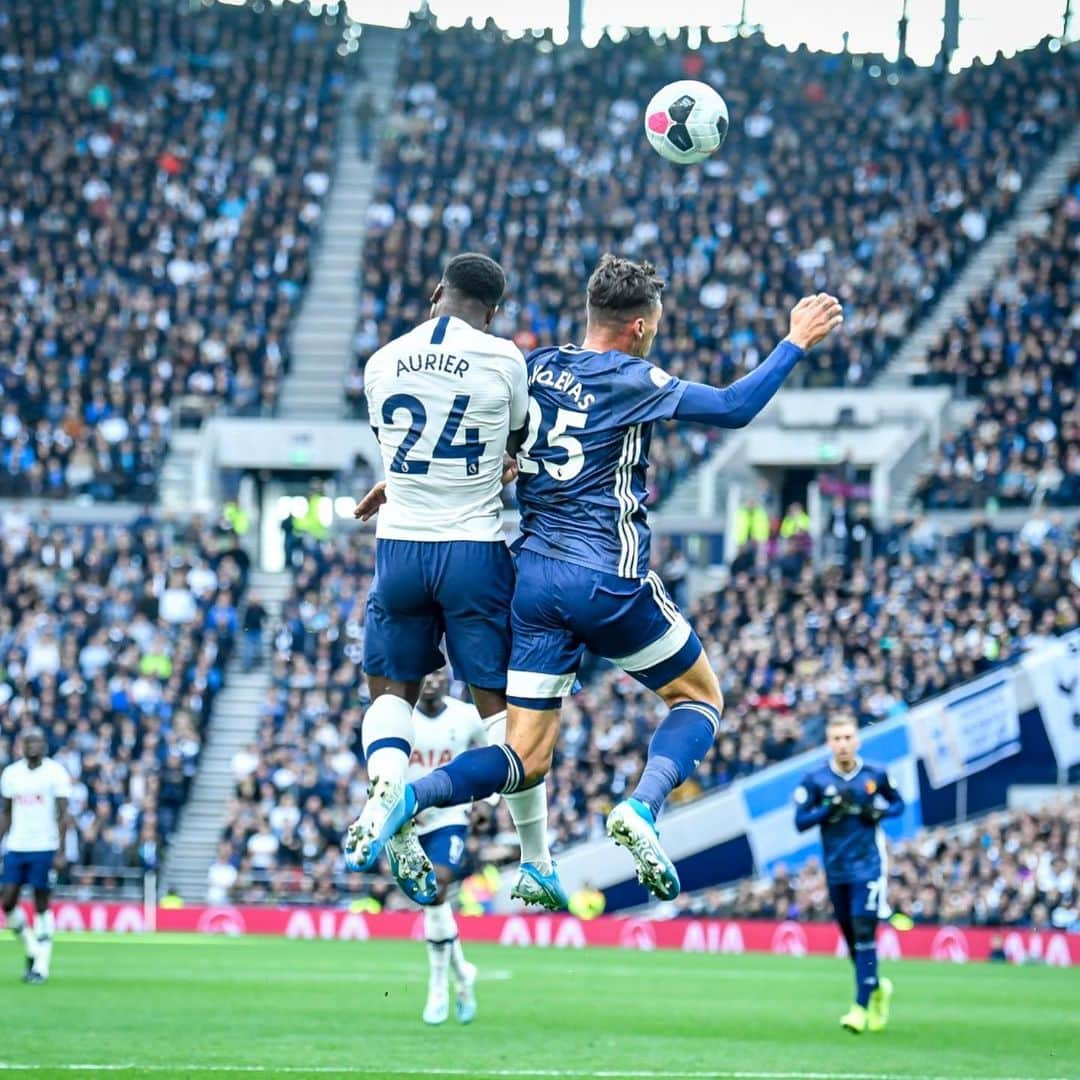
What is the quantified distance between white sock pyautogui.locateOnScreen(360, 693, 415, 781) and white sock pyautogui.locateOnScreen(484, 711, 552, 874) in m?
0.40

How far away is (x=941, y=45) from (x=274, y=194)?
14156 millimetres

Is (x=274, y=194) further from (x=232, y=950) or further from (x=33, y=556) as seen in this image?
(x=232, y=950)

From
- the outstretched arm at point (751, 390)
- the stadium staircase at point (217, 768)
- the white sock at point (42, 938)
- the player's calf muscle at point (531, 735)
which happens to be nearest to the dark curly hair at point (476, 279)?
the outstretched arm at point (751, 390)

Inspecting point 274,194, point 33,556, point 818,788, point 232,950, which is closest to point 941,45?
point 274,194

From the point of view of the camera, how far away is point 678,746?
34.9 feet

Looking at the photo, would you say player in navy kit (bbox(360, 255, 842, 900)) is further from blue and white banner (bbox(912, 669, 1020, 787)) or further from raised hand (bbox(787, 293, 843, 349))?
blue and white banner (bbox(912, 669, 1020, 787))

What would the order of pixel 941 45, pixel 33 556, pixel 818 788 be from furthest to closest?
→ pixel 941 45 → pixel 33 556 → pixel 818 788

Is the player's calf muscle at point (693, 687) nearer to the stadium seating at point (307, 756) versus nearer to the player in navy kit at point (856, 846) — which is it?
the player in navy kit at point (856, 846)

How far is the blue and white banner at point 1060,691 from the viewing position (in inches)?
1207

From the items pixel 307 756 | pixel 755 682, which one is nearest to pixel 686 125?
pixel 755 682

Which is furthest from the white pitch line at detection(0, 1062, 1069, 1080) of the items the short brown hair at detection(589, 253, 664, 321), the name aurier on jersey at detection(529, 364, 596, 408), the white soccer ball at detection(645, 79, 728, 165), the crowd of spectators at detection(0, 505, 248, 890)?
the crowd of spectators at detection(0, 505, 248, 890)

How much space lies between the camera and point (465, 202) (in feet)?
142

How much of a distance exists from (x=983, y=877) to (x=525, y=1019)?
1254cm

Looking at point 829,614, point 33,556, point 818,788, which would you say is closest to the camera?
point 818,788
